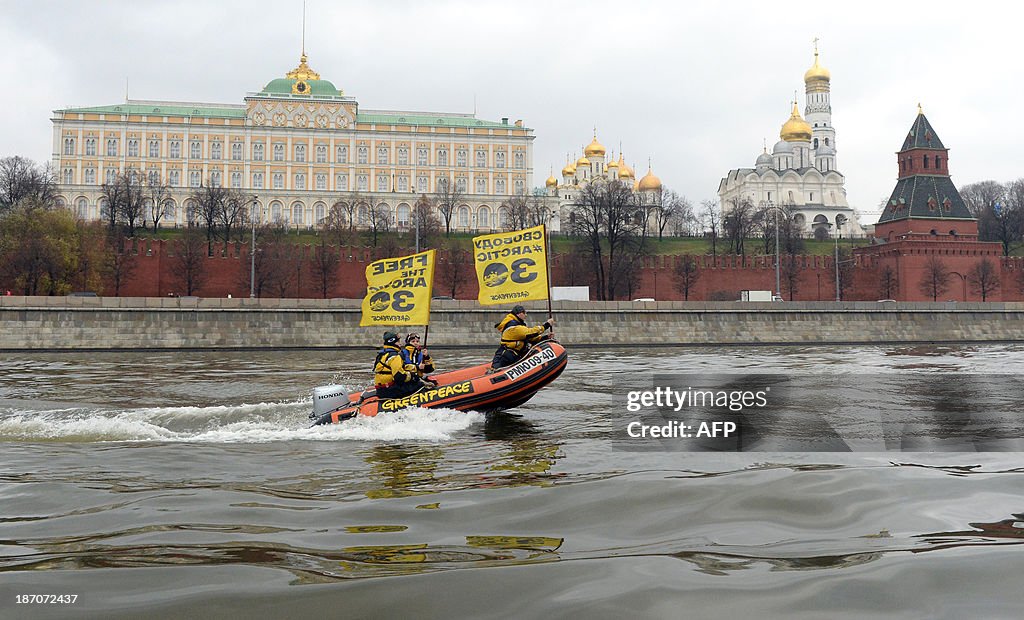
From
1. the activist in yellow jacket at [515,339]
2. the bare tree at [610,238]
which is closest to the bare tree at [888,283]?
the bare tree at [610,238]

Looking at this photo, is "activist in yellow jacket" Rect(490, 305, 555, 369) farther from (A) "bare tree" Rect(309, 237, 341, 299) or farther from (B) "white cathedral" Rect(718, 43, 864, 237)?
(B) "white cathedral" Rect(718, 43, 864, 237)

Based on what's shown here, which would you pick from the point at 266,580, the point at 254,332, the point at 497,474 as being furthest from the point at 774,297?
the point at 266,580

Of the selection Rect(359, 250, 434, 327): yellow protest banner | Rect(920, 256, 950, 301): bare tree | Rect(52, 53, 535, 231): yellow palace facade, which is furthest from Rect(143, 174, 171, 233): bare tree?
Rect(359, 250, 434, 327): yellow protest banner

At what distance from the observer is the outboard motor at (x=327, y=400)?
12.5m

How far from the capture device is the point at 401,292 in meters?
15.6

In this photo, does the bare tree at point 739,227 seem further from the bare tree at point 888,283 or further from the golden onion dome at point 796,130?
the golden onion dome at point 796,130

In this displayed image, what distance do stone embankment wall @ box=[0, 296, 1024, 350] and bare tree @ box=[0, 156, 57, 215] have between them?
107 ft

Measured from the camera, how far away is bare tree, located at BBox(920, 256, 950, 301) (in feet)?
206

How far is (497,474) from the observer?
28.3 feet

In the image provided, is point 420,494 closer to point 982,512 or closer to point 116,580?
point 116,580

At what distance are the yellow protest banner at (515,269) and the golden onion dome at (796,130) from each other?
10818cm

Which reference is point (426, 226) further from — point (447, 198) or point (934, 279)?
point (934, 279)

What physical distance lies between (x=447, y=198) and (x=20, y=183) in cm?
3998

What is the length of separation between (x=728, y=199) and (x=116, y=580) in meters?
120
